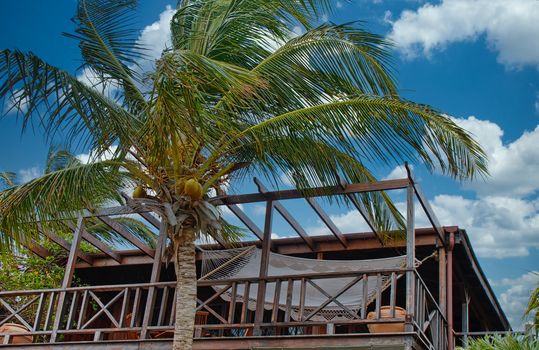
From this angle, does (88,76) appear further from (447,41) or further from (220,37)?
(447,41)

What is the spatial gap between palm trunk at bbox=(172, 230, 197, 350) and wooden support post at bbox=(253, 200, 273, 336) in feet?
3.46

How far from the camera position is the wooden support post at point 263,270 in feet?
25.9

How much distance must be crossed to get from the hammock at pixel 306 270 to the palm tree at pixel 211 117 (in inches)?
58.5

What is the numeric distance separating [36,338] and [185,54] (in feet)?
16.6

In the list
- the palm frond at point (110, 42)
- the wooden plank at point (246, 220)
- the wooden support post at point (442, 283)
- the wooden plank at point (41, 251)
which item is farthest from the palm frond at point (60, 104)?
the wooden plank at point (41, 251)

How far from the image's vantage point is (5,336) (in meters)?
9.13

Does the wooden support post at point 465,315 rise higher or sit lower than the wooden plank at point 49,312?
higher

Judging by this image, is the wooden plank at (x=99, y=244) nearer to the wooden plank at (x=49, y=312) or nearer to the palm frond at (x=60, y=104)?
the wooden plank at (x=49, y=312)

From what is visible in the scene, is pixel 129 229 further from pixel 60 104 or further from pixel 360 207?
pixel 60 104

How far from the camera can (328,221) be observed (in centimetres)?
933

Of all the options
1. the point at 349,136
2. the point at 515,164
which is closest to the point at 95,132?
the point at 349,136

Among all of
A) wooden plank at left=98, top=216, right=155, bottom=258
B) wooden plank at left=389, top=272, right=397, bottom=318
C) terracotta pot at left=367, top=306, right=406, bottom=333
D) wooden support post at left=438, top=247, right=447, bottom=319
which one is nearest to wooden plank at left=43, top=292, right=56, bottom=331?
wooden plank at left=98, top=216, right=155, bottom=258

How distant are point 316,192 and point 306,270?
1855mm

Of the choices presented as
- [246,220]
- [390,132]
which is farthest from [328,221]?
[390,132]
